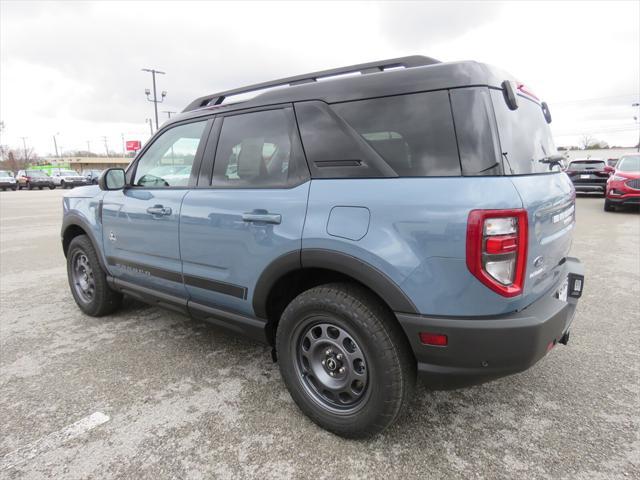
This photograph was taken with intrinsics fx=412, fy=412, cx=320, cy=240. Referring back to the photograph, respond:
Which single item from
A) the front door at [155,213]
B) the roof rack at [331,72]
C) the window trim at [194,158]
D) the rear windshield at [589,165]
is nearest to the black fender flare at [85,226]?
the front door at [155,213]

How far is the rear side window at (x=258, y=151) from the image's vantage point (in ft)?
8.07

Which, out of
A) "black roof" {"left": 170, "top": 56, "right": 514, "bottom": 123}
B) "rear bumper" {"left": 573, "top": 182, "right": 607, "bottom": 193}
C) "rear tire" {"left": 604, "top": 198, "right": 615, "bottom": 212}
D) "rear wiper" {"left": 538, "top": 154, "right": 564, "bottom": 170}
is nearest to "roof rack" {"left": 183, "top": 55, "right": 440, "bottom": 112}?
"black roof" {"left": 170, "top": 56, "right": 514, "bottom": 123}

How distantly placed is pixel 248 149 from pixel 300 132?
0.48 metres

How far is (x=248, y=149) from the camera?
2717mm

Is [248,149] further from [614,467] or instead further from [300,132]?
[614,467]

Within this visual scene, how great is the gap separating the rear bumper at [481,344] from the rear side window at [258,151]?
3.70ft

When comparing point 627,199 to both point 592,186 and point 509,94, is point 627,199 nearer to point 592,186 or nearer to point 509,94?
point 592,186

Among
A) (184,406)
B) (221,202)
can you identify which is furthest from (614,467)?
(221,202)

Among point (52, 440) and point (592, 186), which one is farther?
point (592, 186)

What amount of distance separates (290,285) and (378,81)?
126 centimetres

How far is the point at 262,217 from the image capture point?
2408 millimetres

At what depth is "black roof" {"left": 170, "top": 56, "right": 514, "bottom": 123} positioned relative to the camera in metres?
1.94

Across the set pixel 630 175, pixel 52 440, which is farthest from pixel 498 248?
pixel 630 175

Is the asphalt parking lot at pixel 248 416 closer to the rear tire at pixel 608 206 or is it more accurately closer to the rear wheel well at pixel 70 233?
the rear wheel well at pixel 70 233
